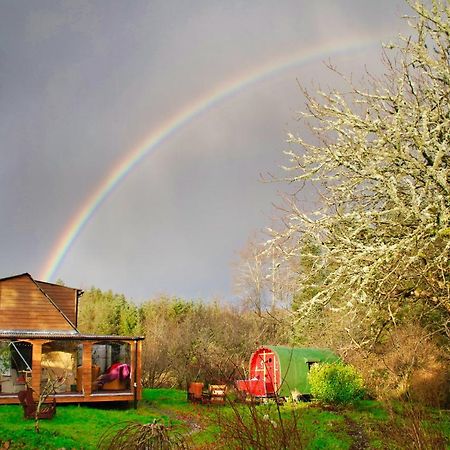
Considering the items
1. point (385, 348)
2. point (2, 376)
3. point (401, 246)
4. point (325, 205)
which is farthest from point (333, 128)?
point (2, 376)

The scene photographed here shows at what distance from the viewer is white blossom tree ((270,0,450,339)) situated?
724 centimetres

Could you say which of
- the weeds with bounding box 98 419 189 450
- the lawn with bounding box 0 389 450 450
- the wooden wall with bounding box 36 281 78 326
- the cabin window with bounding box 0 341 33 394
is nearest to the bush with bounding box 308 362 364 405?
the lawn with bounding box 0 389 450 450

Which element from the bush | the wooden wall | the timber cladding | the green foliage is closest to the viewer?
the bush

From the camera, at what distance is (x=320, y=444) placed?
12820 mm

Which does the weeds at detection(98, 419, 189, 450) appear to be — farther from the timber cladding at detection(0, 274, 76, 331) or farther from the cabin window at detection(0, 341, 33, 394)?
the timber cladding at detection(0, 274, 76, 331)

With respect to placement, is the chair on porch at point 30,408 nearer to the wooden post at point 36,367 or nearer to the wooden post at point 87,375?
the wooden post at point 36,367

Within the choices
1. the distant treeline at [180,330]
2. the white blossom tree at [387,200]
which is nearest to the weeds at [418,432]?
the white blossom tree at [387,200]

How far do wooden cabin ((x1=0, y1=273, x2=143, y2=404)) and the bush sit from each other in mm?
7331

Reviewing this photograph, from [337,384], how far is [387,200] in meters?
14.6

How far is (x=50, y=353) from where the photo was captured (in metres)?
24.6

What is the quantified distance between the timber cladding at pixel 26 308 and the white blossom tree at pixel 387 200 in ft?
58.5

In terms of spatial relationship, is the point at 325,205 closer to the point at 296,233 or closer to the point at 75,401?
the point at 296,233

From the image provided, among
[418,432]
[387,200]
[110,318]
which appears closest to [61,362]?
[110,318]

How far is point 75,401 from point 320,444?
36.8ft
